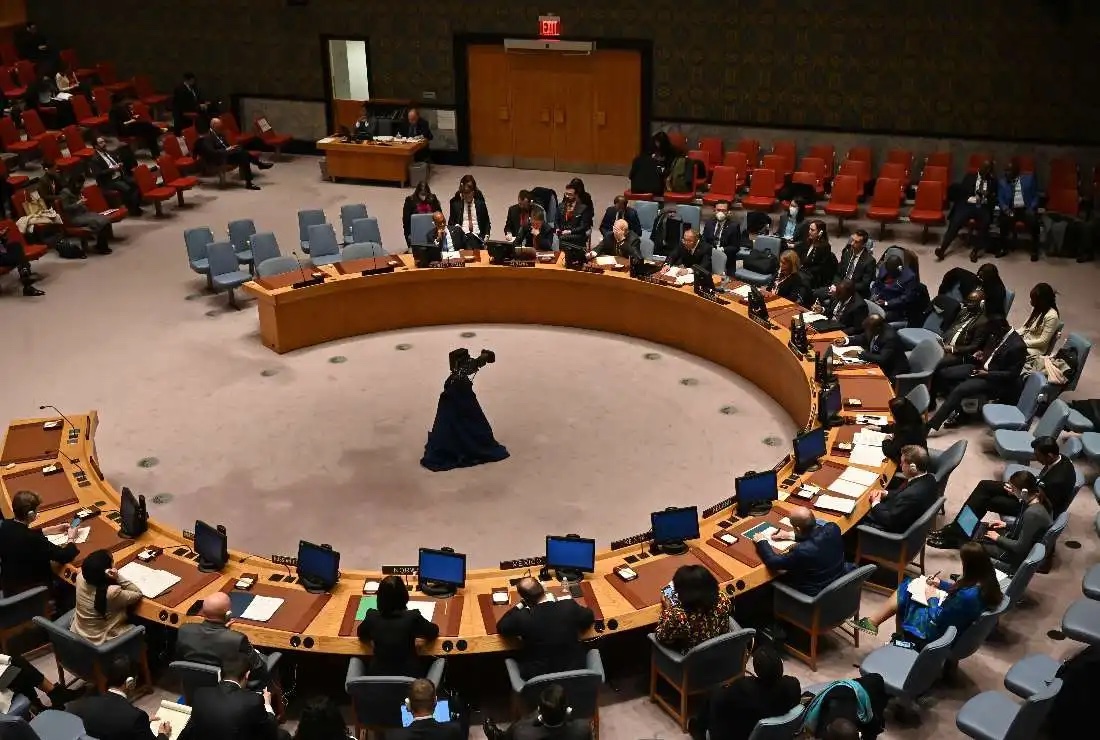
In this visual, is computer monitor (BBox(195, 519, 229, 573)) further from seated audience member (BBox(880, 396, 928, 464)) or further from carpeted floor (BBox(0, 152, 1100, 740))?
seated audience member (BBox(880, 396, 928, 464))

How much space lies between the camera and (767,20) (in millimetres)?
18469

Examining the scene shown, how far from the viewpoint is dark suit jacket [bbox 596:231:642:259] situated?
14031 millimetres

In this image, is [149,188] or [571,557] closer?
[571,557]

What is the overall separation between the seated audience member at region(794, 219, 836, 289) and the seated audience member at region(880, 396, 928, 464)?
4.31m

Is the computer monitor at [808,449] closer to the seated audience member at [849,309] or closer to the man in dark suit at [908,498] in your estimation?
the man in dark suit at [908,498]

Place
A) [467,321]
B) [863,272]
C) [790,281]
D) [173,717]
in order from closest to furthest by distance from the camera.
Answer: [173,717] < [790,281] < [863,272] < [467,321]

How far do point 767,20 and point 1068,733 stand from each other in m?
14.1

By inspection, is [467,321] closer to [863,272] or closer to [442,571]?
[863,272]

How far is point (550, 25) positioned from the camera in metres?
19.6

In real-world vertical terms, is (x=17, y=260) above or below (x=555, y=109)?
below

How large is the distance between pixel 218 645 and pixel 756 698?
10.8 feet

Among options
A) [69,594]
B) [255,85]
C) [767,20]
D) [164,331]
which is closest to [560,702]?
[69,594]

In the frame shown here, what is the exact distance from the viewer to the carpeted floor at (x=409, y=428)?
9648 mm

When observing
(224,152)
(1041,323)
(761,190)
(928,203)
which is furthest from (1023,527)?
(224,152)
